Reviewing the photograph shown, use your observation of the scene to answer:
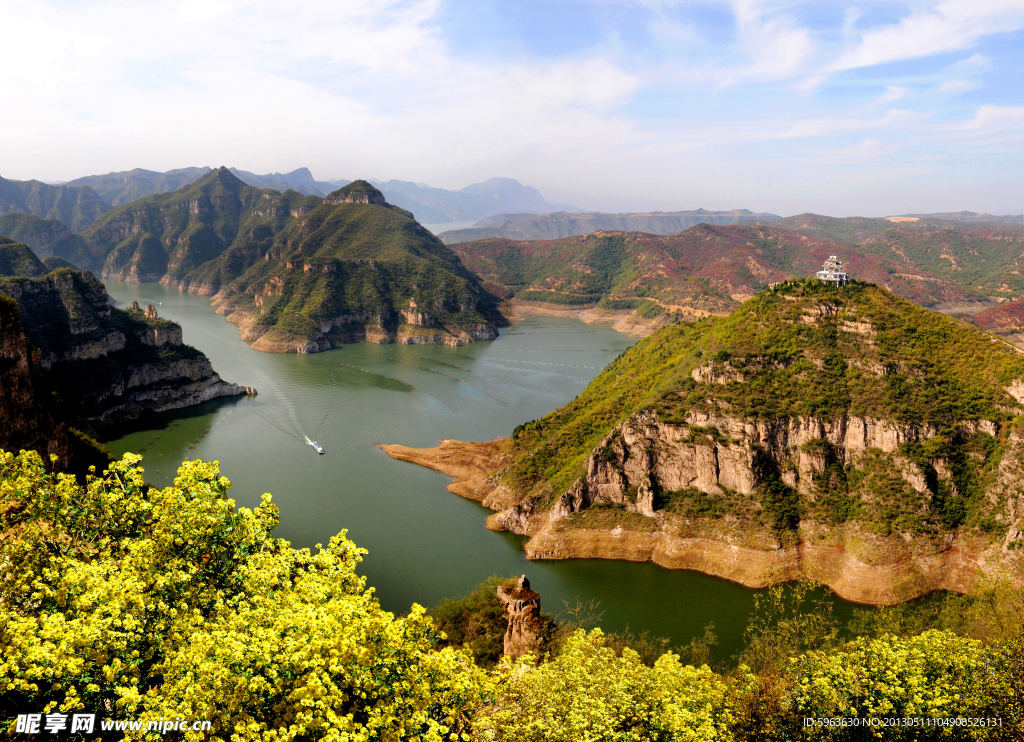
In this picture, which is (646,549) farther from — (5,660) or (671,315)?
(671,315)

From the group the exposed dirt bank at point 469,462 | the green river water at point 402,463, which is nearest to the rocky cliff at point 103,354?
the green river water at point 402,463

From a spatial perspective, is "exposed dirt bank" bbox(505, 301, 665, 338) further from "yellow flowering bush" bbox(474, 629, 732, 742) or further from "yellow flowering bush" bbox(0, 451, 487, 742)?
"yellow flowering bush" bbox(0, 451, 487, 742)

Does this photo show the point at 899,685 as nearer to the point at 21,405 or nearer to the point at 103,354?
the point at 21,405

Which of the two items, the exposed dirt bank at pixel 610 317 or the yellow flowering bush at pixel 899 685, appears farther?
the exposed dirt bank at pixel 610 317

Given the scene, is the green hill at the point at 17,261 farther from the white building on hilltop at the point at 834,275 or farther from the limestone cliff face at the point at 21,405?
the white building on hilltop at the point at 834,275

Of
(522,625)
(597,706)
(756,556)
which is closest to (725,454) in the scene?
(756,556)

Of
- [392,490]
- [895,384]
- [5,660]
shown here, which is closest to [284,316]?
[392,490]
